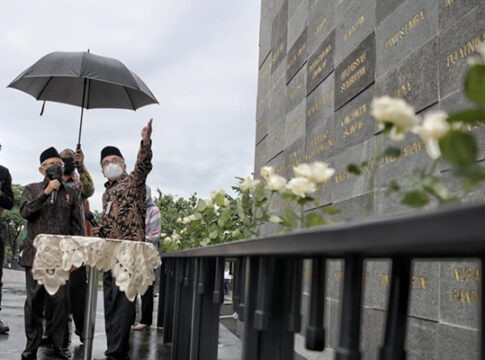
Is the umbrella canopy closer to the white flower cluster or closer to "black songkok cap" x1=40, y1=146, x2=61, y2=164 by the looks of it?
"black songkok cap" x1=40, y1=146, x2=61, y2=164

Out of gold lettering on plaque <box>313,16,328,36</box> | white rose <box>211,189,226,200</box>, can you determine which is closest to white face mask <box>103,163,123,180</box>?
white rose <box>211,189,226,200</box>

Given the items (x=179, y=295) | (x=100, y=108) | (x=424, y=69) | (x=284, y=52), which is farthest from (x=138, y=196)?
(x=284, y=52)

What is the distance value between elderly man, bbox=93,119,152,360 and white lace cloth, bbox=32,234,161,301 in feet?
2.44

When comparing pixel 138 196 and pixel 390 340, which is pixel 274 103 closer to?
pixel 138 196

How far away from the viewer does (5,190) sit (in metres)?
6.10

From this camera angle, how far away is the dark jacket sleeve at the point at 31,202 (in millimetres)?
4922

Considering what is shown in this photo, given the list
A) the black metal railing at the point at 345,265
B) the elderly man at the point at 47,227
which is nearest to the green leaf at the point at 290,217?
the black metal railing at the point at 345,265

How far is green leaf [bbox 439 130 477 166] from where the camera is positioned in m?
0.85

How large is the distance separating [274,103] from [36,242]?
5092mm

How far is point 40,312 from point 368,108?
3283 mm

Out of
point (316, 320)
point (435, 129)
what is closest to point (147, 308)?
point (316, 320)

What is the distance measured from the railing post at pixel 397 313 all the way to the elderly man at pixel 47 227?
4167mm

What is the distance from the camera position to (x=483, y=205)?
26.9 inches

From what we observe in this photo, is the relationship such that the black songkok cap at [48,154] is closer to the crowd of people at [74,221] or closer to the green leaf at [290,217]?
the crowd of people at [74,221]
